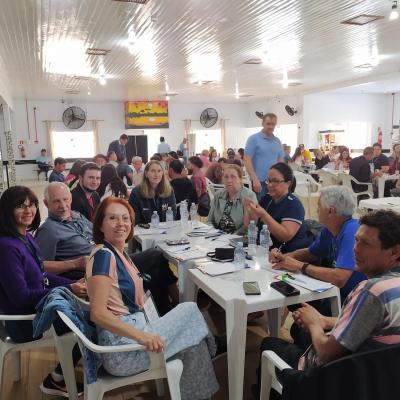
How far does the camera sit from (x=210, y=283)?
205 cm

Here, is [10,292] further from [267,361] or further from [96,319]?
[267,361]

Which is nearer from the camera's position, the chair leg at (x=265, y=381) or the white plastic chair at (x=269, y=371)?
the white plastic chair at (x=269, y=371)

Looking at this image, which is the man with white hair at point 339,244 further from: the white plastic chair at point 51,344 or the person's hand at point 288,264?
the white plastic chair at point 51,344

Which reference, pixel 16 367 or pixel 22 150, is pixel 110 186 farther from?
pixel 22 150

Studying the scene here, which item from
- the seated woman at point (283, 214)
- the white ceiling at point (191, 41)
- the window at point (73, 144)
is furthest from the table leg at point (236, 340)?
the window at point (73, 144)

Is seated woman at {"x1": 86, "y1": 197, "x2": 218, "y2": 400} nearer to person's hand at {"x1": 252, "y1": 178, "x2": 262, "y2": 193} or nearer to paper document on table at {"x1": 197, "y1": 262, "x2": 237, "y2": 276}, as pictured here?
paper document on table at {"x1": 197, "y1": 262, "x2": 237, "y2": 276}

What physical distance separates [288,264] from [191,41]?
5004mm

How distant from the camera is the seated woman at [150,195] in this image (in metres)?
3.77

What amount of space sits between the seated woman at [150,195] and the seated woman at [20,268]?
1579mm

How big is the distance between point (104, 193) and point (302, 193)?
4732 millimetres

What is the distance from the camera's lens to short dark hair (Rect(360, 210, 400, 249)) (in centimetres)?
132

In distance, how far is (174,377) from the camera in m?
1.68

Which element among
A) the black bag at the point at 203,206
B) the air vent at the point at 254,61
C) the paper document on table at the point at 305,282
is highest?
the air vent at the point at 254,61

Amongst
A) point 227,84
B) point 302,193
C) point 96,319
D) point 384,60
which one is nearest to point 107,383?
point 96,319
